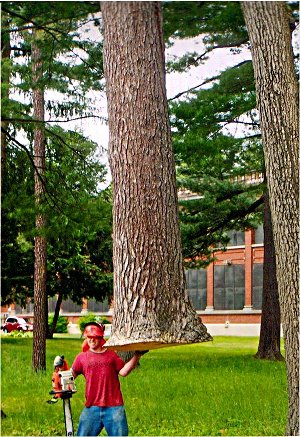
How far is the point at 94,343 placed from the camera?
695 centimetres

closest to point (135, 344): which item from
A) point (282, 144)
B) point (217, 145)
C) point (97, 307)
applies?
point (282, 144)

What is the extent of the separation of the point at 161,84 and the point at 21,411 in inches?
262

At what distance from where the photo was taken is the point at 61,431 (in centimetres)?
1085

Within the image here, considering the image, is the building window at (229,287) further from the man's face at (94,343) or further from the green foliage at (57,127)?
the man's face at (94,343)

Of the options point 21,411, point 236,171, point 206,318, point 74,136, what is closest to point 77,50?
point 74,136

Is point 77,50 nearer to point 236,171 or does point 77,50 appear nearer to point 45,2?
point 45,2

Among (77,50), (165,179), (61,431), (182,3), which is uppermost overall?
(182,3)

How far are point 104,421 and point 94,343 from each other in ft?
1.99

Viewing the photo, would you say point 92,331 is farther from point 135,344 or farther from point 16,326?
point 16,326

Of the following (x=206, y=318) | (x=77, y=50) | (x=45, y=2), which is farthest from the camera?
(x=206, y=318)

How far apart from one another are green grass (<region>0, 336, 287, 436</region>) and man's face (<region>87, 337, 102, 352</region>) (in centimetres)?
397

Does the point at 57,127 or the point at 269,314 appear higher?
the point at 57,127

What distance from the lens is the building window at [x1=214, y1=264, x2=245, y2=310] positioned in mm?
41719

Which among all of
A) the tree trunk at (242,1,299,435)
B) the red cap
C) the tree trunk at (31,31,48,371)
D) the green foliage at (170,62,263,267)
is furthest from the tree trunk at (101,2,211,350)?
the green foliage at (170,62,263,267)
